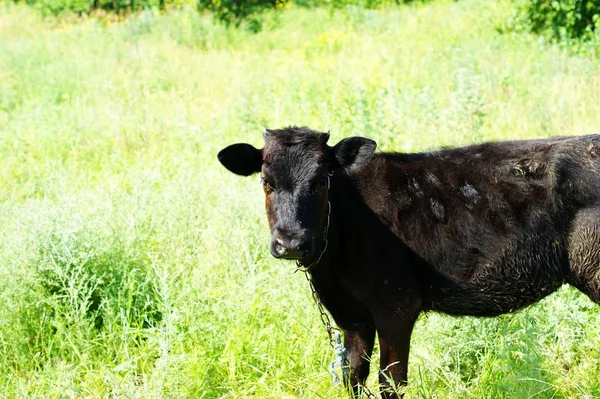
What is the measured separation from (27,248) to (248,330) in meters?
1.71

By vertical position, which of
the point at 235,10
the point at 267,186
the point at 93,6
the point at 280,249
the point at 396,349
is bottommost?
the point at 93,6

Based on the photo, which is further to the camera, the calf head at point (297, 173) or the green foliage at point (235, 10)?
the green foliage at point (235, 10)

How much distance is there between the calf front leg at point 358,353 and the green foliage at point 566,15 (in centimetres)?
911

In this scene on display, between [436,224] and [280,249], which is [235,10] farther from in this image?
[280,249]

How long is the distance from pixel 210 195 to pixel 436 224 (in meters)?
3.02

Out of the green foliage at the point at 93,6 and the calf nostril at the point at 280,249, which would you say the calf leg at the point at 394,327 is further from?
the green foliage at the point at 93,6

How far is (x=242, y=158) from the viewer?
15.8 ft

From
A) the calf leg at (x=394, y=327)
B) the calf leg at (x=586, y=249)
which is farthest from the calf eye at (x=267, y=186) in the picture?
the calf leg at (x=586, y=249)

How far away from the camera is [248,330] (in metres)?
5.27

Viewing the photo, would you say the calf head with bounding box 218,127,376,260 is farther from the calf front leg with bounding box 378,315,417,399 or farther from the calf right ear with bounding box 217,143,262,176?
the calf front leg with bounding box 378,315,417,399

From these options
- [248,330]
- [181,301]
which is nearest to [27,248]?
[181,301]

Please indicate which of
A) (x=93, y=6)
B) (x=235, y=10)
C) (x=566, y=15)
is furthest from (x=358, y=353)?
(x=93, y=6)

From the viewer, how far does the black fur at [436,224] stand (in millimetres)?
4531

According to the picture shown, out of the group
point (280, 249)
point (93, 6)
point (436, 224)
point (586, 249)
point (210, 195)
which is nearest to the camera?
point (280, 249)
